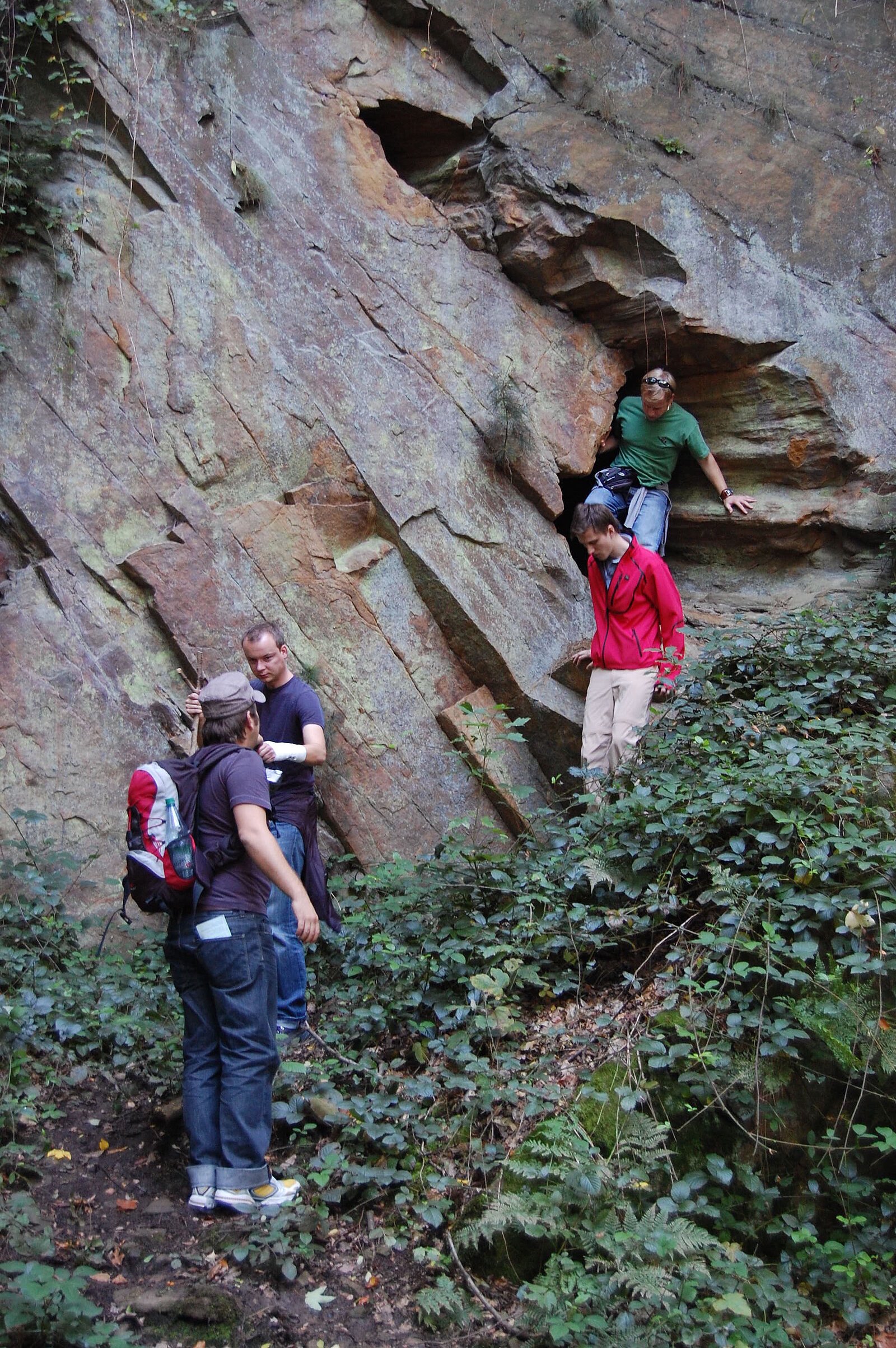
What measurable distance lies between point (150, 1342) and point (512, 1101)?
4.94ft

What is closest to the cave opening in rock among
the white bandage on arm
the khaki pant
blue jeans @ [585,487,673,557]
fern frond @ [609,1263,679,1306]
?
blue jeans @ [585,487,673,557]

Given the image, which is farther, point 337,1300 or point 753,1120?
point 753,1120

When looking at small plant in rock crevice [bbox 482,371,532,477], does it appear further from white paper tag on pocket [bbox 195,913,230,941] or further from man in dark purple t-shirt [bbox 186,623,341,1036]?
white paper tag on pocket [bbox 195,913,230,941]

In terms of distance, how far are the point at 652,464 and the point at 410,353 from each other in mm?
1988

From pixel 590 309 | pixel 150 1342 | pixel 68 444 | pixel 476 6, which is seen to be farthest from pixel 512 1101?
pixel 476 6

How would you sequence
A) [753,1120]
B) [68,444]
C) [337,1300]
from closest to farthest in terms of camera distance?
[337,1300] < [753,1120] < [68,444]

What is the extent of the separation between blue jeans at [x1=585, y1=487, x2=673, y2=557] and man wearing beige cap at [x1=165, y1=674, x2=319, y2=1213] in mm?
4437

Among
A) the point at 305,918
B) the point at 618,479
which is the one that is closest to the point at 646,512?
the point at 618,479

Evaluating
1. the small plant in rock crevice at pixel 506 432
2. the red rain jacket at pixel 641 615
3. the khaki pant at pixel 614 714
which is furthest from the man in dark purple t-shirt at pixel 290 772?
the small plant in rock crevice at pixel 506 432

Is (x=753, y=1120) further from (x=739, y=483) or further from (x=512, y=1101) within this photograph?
(x=739, y=483)

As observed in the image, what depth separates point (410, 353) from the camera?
7395 millimetres

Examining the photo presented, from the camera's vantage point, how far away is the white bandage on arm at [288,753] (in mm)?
4973

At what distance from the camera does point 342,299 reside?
288 inches

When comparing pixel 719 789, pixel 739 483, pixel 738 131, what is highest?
pixel 738 131
